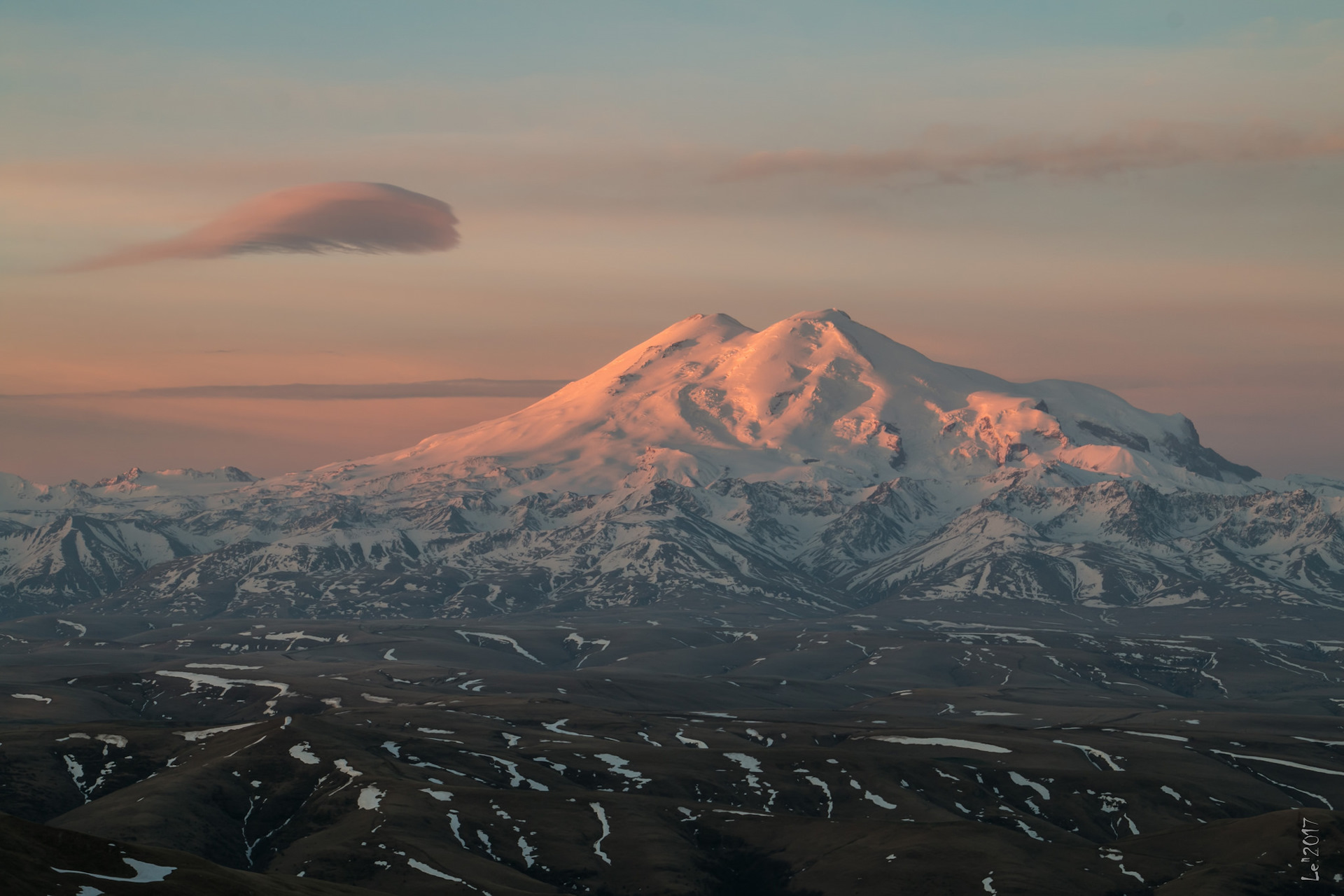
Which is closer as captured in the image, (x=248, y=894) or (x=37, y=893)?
(x=37, y=893)

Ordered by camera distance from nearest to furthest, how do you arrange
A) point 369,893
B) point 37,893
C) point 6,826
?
point 37,893 → point 6,826 → point 369,893

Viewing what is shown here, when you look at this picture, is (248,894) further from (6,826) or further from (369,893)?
(369,893)

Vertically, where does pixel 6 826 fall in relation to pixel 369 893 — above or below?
above

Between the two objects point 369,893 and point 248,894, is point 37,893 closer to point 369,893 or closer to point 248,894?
point 248,894

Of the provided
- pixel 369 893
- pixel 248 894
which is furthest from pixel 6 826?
pixel 369 893

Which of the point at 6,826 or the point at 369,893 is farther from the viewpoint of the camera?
the point at 369,893

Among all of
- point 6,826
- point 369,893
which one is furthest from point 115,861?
point 369,893

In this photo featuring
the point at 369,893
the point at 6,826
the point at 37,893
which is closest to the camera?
A: the point at 37,893

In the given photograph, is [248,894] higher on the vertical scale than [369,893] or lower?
higher

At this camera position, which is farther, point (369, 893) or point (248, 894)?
point (369, 893)
